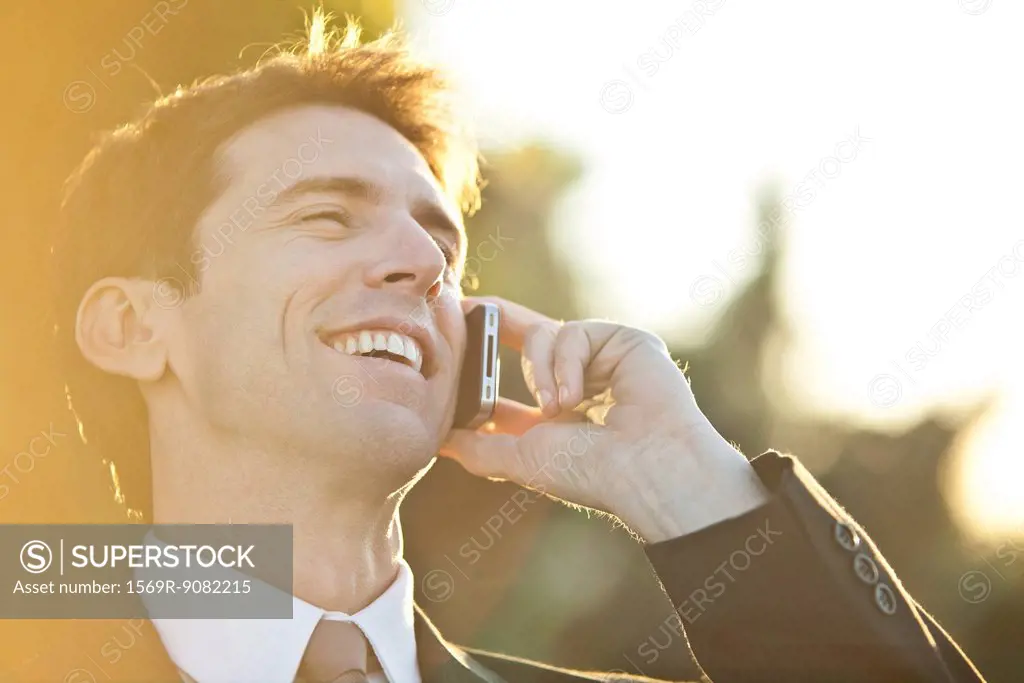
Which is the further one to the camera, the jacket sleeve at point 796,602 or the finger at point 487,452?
the finger at point 487,452

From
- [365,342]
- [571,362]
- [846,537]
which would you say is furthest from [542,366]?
[846,537]

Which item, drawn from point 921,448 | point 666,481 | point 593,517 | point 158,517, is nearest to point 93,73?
point 158,517

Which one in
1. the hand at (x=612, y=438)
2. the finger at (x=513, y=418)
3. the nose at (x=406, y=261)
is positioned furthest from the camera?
the finger at (x=513, y=418)

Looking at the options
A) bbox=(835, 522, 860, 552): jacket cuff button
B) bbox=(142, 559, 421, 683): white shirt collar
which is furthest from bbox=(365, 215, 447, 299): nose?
bbox=(835, 522, 860, 552): jacket cuff button

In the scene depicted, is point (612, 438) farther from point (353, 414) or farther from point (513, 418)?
point (353, 414)

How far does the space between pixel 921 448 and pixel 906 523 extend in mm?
1315

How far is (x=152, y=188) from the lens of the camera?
254 centimetres

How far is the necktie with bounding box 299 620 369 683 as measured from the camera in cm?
212

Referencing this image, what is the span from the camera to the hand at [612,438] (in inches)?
88.7

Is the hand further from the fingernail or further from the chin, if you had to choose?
the chin

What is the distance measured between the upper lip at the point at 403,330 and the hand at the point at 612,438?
0.22 meters

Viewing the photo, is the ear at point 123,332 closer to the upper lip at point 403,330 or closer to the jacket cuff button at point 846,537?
the upper lip at point 403,330

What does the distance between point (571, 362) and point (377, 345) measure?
1.65 ft

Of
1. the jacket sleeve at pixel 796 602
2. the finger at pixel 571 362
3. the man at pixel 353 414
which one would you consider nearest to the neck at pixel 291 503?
the man at pixel 353 414
